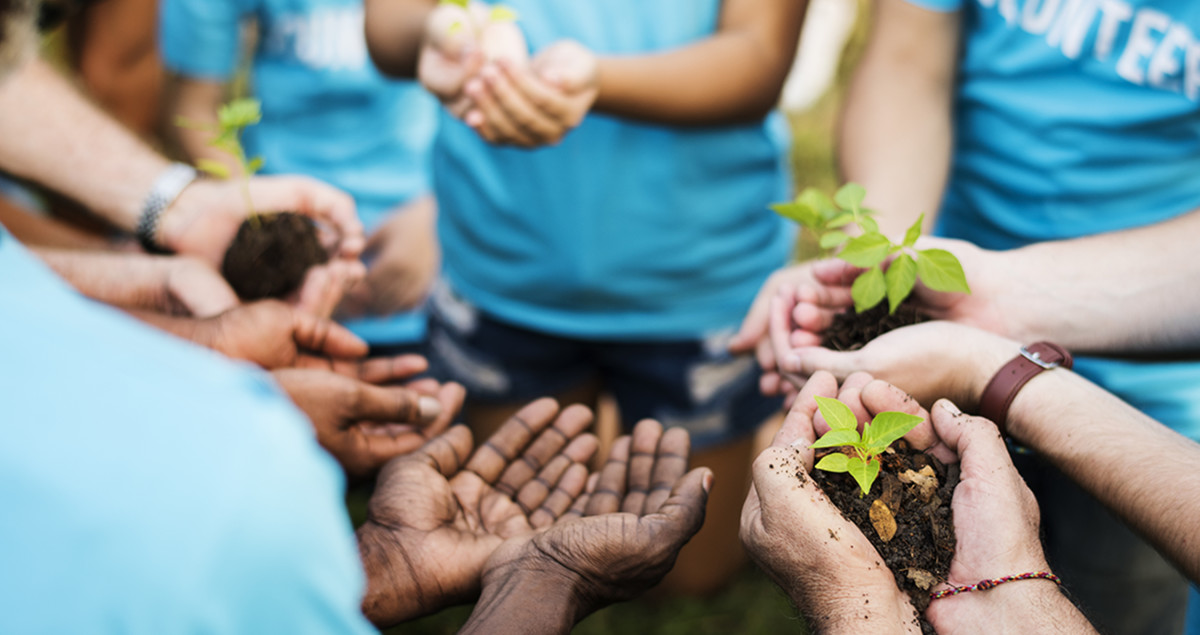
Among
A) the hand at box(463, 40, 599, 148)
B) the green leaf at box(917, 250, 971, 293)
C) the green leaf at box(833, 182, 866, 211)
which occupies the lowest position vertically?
the green leaf at box(917, 250, 971, 293)

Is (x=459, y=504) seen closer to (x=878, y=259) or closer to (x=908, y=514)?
(x=908, y=514)

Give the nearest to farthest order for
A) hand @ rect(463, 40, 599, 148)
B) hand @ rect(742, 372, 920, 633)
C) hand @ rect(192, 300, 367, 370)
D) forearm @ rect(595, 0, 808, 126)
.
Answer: hand @ rect(742, 372, 920, 633)
hand @ rect(192, 300, 367, 370)
hand @ rect(463, 40, 599, 148)
forearm @ rect(595, 0, 808, 126)

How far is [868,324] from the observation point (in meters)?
1.96

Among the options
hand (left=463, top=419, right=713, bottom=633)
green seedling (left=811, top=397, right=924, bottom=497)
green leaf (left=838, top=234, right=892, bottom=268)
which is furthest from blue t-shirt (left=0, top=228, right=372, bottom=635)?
green leaf (left=838, top=234, right=892, bottom=268)

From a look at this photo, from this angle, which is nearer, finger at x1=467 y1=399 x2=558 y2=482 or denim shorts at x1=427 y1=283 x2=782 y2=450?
finger at x1=467 y1=399 x2=558 y2=482

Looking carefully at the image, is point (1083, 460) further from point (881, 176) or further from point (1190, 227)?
point (881, 176)

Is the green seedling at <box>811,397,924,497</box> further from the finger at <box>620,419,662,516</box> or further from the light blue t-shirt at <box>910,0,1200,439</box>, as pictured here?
the light blue t-shirt at <box>910,0,1200,439</box>

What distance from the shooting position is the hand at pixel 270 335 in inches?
78.8

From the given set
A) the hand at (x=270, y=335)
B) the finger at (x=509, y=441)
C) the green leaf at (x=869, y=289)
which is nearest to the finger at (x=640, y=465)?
the finger at (x=509, y=441)

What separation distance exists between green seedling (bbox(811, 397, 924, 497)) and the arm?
97 centimetres

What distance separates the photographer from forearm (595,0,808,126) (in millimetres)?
2324

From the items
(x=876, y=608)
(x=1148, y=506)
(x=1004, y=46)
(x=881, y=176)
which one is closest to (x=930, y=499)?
(x=876, y=608)

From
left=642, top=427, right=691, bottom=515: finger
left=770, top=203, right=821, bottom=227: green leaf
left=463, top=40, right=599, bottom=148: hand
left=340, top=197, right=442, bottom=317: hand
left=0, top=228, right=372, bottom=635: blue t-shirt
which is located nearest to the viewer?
left=0, top=228, right=372, bottom=635: blue t-shirt

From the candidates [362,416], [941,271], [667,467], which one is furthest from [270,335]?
[941,271]
